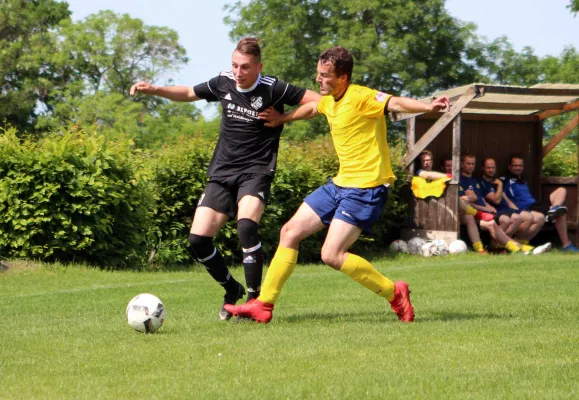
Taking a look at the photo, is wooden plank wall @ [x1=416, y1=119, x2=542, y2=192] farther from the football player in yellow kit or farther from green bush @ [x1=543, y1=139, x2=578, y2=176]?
the football player in yellow kit

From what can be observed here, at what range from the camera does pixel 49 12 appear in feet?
209

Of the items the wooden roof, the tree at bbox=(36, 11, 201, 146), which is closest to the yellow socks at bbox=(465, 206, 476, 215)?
the wooden roof

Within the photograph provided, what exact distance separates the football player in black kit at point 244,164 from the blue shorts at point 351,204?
0.55 m

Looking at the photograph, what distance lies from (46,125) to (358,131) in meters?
51.0

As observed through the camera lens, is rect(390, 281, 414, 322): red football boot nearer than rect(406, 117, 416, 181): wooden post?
Yes

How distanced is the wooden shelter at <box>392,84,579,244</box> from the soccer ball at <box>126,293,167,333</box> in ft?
31.6

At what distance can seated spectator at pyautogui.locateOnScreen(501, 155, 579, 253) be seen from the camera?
60.3 ft

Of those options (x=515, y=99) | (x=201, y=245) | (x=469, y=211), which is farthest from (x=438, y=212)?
(x=201, y=245)

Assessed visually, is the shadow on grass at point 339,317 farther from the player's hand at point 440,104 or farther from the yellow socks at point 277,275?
the player's hand at point 440,104

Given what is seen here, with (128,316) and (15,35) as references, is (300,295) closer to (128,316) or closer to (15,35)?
(128,316)

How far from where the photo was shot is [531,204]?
18.9 metres

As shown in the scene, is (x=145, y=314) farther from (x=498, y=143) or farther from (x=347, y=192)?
(x=498, y=143)

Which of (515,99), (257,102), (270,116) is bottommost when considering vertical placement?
(270,116)

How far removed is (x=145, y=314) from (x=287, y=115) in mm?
2072
